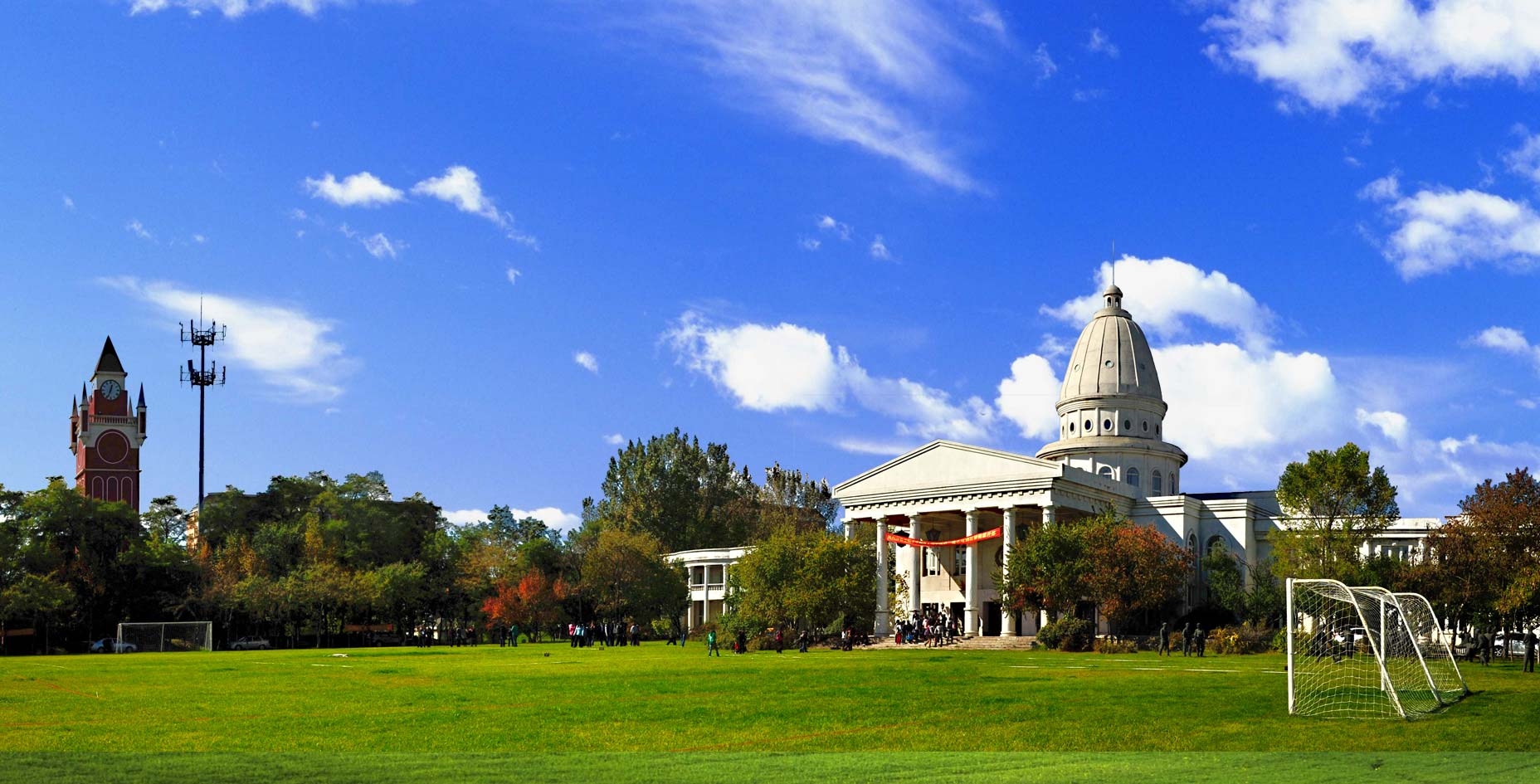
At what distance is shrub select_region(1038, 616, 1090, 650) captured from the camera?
66.4 m

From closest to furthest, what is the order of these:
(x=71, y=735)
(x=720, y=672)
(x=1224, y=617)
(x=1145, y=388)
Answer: (x=71, y=735) < (x=720, y=672) < (x=1224, y=617) < (x=1145, y=388)

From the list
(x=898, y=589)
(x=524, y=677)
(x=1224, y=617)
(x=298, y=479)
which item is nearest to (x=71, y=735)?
(x=524, y=677)

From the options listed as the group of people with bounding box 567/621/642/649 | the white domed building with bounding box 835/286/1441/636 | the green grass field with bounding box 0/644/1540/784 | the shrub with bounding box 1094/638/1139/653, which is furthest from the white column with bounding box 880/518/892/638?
the green grass field with bounding box 0/644/1540/784

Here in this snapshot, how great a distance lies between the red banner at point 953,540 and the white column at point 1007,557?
679 mm

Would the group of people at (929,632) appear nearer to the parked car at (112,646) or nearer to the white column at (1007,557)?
the white column at (1007,557)

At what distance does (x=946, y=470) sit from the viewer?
87.0 meters

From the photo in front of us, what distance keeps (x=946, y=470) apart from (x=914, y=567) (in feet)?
23.0

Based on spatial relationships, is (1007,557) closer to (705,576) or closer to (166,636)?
(705,576)

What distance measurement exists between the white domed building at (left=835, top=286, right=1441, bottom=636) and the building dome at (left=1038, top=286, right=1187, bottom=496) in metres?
0.08

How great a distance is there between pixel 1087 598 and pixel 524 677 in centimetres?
4264

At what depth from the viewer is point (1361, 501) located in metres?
72.4

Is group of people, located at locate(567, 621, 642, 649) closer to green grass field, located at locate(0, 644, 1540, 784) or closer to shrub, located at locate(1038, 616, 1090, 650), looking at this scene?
shrub, located at locate(1038, 616, 1090, 650)

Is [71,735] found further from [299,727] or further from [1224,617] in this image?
[1224,617]

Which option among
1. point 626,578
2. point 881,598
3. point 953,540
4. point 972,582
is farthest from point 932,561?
point 626,578
